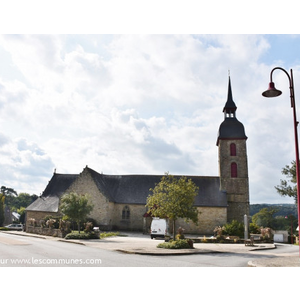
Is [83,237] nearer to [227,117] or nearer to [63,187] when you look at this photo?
[63,187]

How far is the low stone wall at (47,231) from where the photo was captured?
27.1 m

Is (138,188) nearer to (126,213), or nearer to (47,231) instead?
(126,213)

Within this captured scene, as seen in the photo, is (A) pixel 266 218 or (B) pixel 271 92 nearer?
(B) pixel 271 92

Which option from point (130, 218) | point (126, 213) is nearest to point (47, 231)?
point (126, 213)

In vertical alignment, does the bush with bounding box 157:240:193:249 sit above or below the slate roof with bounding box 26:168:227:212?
below

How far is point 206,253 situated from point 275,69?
1071cm

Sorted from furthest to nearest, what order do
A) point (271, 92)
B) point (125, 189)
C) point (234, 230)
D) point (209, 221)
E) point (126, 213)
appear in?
point (125, 189) → point (126, 213) → point (209, 221) → point (234, 230) → point (271, 92)

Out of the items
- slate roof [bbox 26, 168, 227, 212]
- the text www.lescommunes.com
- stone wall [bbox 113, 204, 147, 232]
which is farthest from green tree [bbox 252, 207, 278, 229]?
the text www.lescommunes.com

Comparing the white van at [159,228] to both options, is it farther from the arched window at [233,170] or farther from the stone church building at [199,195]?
the arched window at [233,170]

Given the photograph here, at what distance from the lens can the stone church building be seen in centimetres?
3766

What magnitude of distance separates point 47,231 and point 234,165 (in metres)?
24.8

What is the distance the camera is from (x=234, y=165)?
1601 inches

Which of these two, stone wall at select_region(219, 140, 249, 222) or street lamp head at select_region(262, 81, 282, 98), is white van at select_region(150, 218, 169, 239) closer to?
stone wall at select_region(219, 140, 249, 222)
